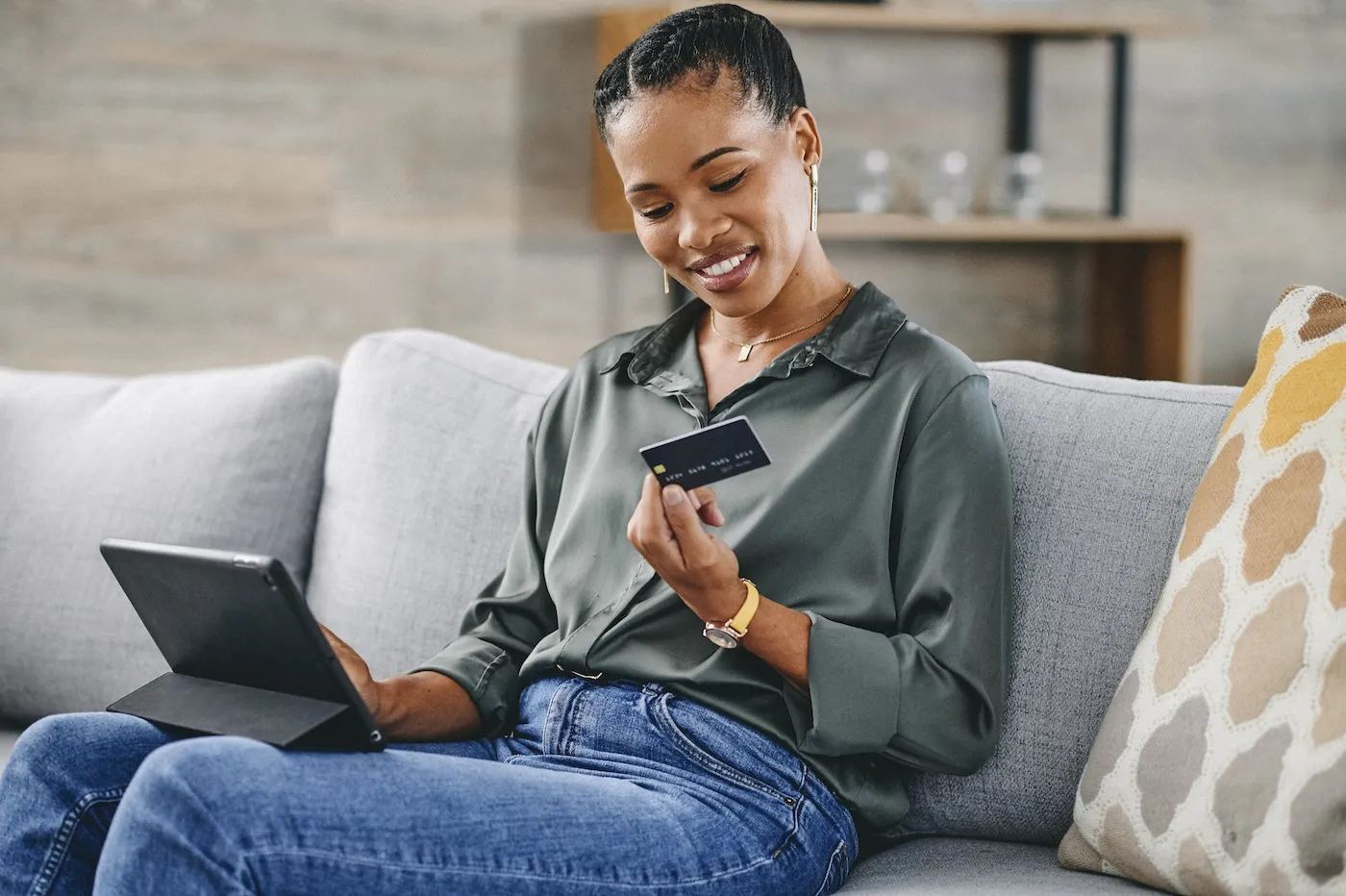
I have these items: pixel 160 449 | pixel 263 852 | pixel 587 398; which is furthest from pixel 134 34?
pixel 263 852

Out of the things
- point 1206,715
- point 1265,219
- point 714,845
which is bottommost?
point 714,845

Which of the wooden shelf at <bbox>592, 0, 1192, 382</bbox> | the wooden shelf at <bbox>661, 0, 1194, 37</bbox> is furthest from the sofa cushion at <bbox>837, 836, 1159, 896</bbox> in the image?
the wooden shelf at <bbox>661, 0, 1194, 37</bbox>

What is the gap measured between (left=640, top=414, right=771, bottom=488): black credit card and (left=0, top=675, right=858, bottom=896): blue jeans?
239mm

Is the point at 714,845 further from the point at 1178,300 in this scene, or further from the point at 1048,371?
the point at 1178,300

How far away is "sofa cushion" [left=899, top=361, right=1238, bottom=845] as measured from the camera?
1.36 meters

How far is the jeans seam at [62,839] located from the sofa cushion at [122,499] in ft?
1.86

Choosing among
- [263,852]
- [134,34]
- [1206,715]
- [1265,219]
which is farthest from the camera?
[1265,219]

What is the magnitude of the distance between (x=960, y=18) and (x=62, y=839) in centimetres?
226

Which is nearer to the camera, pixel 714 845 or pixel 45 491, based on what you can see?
pixel 714 845

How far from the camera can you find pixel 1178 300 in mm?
2957

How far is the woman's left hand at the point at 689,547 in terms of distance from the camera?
3.97 feet

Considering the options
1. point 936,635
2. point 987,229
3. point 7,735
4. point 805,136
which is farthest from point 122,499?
point 987,229

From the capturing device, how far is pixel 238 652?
1215 mm

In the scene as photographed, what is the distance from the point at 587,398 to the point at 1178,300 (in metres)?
1.80
